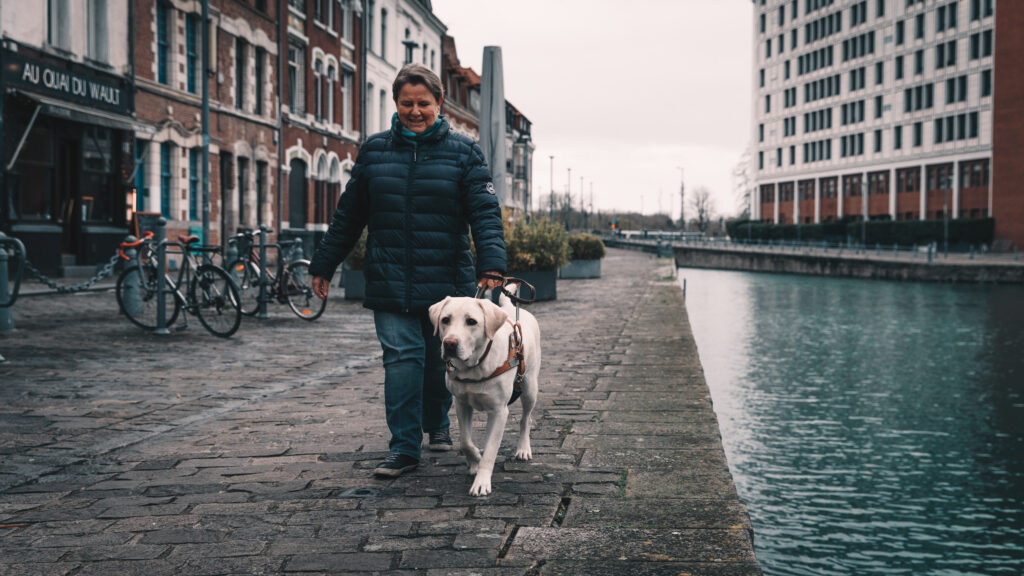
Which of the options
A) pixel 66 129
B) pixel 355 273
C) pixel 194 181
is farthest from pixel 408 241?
pixel 194 181

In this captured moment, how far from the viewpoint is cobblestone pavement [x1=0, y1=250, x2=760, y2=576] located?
3527mm

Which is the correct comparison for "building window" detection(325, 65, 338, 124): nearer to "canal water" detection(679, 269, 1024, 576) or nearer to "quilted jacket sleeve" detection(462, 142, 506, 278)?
"canal water" detection(679, 269, 1024, 576)

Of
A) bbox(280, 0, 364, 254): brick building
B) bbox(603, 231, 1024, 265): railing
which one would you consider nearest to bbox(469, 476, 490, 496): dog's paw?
bbox(280, 0, 364, 254): brick building

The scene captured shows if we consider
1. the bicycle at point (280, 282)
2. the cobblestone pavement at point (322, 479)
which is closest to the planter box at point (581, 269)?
the bicycle at point (280, 282)

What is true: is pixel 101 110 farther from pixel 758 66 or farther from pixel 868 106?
pixel 758 66

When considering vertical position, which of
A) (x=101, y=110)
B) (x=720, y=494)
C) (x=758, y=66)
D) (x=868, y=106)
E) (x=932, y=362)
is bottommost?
(x=932, y=362)

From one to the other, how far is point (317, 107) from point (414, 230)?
31.0 meters

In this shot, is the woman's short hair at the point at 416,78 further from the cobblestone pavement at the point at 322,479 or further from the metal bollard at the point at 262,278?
the metal bollard at the point at 262,278

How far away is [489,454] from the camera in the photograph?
437 centimetres

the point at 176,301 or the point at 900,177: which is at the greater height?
the point at 900,177

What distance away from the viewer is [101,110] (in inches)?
806

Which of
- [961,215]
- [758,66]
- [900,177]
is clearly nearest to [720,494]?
[961,215]

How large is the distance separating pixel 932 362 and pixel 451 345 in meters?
Answer: 19.2

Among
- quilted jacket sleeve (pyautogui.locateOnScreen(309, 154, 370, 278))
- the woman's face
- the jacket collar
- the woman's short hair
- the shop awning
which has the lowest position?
quilted jacket sleeve (pyautogui.locateOnScreen(309, 154, 370, 278))
